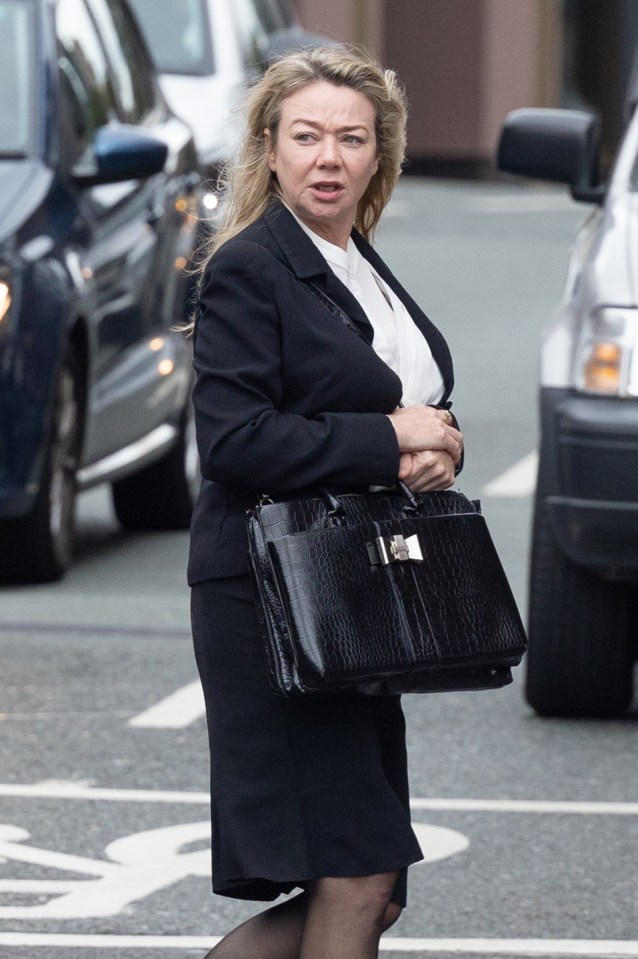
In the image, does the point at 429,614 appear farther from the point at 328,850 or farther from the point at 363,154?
the point at 363,154

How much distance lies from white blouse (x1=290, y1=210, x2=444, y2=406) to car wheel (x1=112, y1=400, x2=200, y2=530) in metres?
6.19

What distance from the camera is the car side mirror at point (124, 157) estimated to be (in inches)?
330

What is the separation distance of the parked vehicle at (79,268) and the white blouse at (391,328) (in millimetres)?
4325

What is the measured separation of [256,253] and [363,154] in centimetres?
24

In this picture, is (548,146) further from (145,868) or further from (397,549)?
(397,549)

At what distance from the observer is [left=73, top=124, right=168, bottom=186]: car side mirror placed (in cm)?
838

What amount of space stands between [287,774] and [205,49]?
27.9 ft

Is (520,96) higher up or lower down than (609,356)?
lower down

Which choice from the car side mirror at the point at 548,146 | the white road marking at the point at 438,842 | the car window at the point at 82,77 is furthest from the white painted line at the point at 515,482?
the white road marking at the point at 438,842

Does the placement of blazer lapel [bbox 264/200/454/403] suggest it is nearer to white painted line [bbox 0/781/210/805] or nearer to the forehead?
the forehead

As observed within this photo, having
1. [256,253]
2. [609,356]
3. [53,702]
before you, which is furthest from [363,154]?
[53,702]

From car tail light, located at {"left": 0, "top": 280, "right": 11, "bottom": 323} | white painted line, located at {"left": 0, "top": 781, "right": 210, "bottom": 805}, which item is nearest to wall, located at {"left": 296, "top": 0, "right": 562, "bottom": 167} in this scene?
car tail light, located at {"left": 0, "top": 280, "right": 11, "bottom": 323}

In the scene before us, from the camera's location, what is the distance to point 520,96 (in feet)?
114

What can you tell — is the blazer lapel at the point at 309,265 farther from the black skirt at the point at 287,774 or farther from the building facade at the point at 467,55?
the building facade at the point at 467,55
